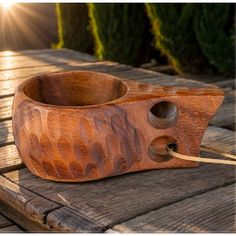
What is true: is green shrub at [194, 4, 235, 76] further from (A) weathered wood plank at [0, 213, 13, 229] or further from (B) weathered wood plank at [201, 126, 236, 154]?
(A) weathered wood plank at [0, 213, 13, 229]

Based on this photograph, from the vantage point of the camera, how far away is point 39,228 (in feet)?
5.65

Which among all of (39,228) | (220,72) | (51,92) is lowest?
(220,72)

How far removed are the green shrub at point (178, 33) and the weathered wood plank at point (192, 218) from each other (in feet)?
8.64

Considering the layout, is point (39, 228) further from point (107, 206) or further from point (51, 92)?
point (51, 92)

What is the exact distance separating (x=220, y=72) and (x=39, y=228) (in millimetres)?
2922

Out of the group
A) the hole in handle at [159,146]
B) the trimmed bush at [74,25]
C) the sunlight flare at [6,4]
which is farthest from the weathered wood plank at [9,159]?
the sunlight flare at [6,4]

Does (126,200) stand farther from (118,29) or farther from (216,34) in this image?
(118,29)

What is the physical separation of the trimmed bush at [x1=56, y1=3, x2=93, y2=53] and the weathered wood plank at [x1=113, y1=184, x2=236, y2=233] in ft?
12.5

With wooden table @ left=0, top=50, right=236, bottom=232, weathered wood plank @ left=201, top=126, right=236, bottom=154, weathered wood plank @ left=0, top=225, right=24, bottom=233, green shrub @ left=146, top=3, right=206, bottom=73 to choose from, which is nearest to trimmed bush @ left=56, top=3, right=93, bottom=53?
green shrub @ left=146, top=3, right=206, bottom=73

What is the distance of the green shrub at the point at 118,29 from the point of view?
4613mm

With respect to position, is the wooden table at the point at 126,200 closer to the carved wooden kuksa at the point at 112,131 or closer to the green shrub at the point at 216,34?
the carved wooden kuksa at the point at 112,131

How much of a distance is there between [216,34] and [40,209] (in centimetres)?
275

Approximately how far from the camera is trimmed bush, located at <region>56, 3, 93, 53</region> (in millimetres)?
5297

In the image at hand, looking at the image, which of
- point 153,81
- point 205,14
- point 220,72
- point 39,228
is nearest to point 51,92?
point 39,228
